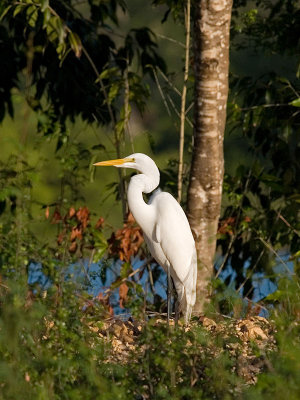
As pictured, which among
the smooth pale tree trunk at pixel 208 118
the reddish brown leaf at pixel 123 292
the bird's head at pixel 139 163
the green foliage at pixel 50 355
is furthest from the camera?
the reddish brown leaf at pixel 123 292

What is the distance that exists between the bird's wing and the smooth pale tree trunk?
35 centimetres

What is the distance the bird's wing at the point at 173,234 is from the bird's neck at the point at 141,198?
0.04 metres

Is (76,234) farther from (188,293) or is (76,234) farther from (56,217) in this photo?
(188,293)

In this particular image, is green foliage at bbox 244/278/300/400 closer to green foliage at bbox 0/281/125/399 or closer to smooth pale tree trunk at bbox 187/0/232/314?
green foliage at bbox 0/281/125/399

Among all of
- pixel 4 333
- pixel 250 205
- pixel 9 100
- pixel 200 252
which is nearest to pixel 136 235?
pixel 200 252

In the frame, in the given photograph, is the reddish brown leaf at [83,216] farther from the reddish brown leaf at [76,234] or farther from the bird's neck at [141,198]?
the bird's neck at [141,198]

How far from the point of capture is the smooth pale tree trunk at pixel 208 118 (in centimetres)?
440

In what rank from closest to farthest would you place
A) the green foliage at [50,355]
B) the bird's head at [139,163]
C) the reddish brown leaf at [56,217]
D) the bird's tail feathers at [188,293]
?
the green foliage at [50,355], the bird's head at [139,163], the bird's tail feathers at [188,293], the reddish brown leaf at [56,217]

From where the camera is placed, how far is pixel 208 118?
14.5 feet

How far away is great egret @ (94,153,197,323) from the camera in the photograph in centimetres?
387

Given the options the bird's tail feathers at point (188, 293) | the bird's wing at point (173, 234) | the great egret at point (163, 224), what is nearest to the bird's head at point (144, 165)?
the great egret at point (163, 224)

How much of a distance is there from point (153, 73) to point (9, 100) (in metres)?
0.95

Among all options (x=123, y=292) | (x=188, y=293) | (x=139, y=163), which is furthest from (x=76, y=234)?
(x=139, y=163)

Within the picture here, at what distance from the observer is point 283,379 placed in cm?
216
